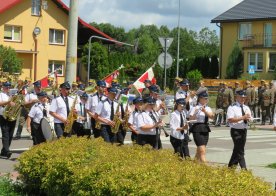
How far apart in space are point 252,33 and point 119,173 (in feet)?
Answer: 169

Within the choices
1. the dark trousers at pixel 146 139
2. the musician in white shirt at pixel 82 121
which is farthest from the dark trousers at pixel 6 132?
the dark trousers at pixel 146 139

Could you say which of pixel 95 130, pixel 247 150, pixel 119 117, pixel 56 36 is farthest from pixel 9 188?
pixel 56 36

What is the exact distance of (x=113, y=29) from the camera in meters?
113

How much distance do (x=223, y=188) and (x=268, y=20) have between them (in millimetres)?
51114

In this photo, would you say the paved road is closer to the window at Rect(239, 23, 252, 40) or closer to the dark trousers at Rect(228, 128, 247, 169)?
the dark trousers at Rect(228, 128, 247, 169)

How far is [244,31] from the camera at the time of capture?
5812 centimetres

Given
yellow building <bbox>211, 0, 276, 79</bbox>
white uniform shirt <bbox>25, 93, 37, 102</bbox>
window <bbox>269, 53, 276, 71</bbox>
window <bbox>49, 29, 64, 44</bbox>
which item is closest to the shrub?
white uniform shirt <bbox>25, 93, 37, 102</bbox>

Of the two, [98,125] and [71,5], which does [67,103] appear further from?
[71,5]

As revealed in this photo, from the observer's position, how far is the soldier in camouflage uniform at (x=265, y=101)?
2742 centimetres

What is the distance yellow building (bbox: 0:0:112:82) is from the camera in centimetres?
4972

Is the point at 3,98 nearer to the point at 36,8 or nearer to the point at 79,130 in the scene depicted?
the point at 79,130

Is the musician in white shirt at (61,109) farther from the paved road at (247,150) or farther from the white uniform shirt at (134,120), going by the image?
the white uniform shirt at (134,120)

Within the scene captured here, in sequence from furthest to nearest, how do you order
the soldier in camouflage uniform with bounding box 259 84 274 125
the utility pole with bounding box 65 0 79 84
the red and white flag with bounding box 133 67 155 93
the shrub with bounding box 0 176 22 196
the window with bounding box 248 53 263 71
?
the window with bounding box 248 53 263 71
the soldier in camouflage uniform with bounding box 259 84 274 125
the utility pole with bounding box 65 0 79 84
the red and white flag with bounding box 133 67 155 93
the shrub with bounding box 0 176 22 196

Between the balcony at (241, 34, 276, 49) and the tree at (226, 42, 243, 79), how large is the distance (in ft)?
4.49
